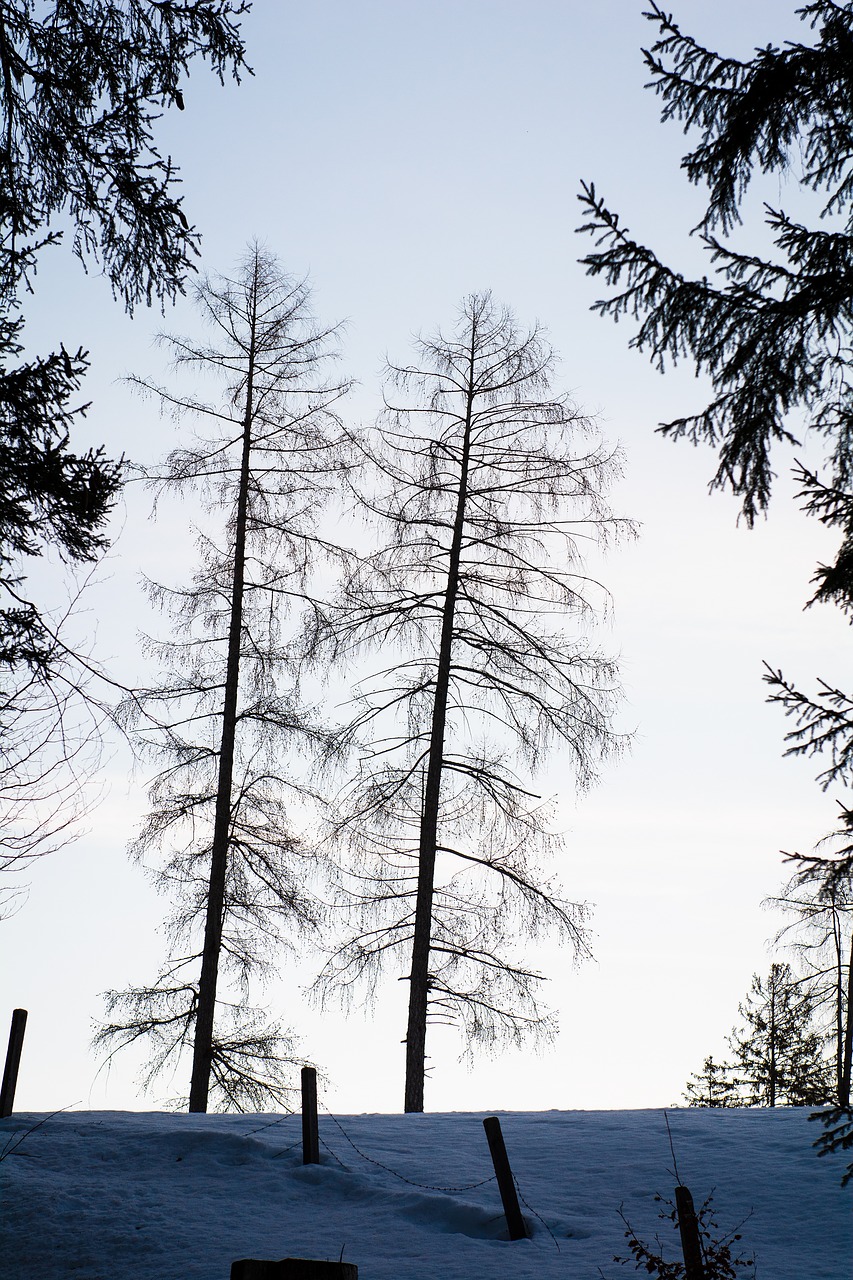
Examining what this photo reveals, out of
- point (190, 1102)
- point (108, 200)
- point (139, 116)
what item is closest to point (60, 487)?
point (108, 200)

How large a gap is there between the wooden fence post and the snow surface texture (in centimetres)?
13

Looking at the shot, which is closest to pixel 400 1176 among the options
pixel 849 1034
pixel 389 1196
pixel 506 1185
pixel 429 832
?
pixel 389 1196

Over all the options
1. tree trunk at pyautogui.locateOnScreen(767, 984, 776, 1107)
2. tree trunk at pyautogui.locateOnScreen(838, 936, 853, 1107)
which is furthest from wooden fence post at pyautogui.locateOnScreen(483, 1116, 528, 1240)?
tree trunk at pyautogui.locateOnScreen(767, 984, 776, 1107)

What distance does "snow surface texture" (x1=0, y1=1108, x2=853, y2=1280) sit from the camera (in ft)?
23.5

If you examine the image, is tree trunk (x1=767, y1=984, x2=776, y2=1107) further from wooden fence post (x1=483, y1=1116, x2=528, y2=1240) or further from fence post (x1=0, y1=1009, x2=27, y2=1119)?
fence post (x1=0, y1=1009, x2=27, y2=1119)

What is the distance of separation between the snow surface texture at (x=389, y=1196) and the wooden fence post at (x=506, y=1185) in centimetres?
13

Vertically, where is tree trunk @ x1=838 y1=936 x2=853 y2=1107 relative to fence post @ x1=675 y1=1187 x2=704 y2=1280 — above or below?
above

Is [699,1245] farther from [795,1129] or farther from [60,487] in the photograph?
[60,487]

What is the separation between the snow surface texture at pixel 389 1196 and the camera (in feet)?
23.5

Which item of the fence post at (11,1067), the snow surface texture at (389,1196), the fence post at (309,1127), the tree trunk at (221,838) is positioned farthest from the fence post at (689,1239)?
the tree trunk at (221,838)

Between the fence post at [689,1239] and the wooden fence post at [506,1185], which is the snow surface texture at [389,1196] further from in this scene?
the fence post at [689,1239]

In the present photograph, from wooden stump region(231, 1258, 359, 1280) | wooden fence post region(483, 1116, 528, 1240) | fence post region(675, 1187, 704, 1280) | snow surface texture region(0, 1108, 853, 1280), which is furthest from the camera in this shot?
wooden fence post region(483, 1116, 528, 1240)

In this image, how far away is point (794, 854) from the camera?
6.46 m

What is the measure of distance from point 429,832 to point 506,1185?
631 centimetres
